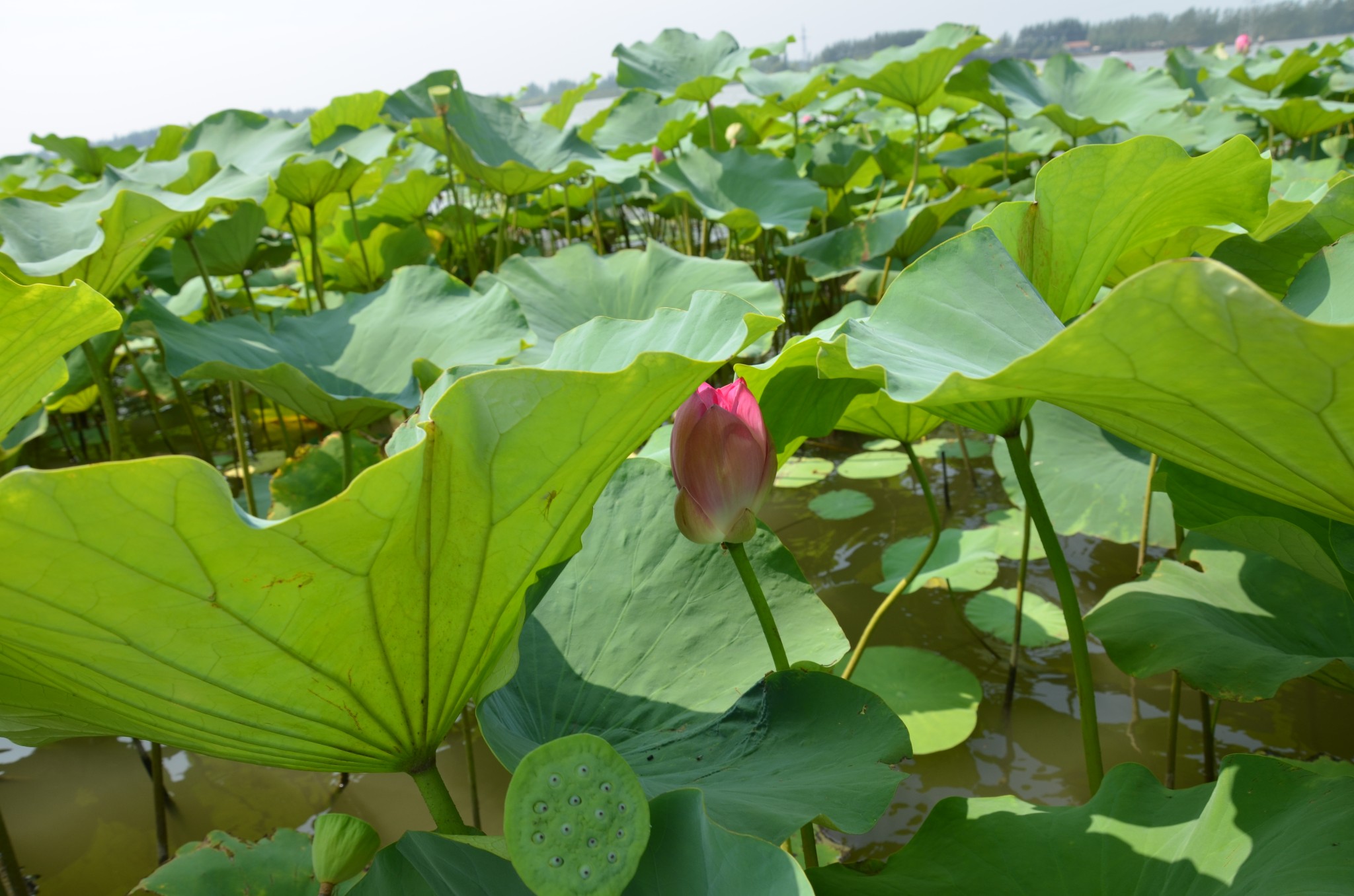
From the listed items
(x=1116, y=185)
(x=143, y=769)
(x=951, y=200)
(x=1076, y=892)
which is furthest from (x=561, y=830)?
(x=951, y=200)

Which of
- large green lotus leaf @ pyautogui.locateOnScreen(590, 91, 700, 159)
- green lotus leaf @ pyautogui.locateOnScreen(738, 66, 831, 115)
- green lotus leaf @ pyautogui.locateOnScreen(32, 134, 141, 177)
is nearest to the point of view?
green lotus leaf @ pyautogui.locateOnScreen(738, 66, 831, 115)

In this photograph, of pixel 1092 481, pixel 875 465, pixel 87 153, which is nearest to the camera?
pixel 1092 481

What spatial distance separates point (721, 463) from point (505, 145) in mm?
2062

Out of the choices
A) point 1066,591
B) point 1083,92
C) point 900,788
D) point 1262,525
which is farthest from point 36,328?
point 1083,92

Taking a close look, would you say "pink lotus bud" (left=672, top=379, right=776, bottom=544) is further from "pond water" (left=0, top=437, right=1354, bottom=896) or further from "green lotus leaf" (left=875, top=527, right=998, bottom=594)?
"green lotus leaf" (left=875, top=527, right=998, bottom=594)

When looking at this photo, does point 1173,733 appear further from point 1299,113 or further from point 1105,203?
point 1299,113

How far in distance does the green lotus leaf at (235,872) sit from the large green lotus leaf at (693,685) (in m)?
0.24

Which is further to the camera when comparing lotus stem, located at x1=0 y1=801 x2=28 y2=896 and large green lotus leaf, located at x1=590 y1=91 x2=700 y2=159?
large green lotus leaf, located at x1=590 y1=91 x2=700 y2=159

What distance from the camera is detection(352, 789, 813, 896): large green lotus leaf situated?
49 cm

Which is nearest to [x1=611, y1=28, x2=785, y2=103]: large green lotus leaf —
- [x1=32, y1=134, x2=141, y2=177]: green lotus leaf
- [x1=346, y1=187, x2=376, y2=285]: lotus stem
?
[x1=346, y1=187, x2=376, y2=285]: lotus stem

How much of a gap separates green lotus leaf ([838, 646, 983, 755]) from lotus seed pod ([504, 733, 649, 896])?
827 millimetres

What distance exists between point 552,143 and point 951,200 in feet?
3.78

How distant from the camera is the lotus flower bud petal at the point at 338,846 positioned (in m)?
0.59

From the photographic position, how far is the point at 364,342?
1564 mm
